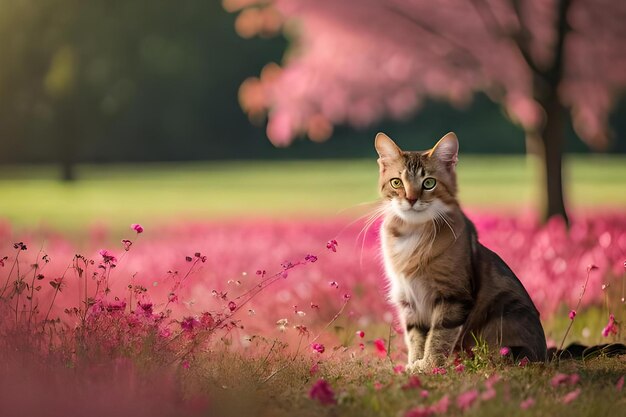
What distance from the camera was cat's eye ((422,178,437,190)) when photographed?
4965 millimetres

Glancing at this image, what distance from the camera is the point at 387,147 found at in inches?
200

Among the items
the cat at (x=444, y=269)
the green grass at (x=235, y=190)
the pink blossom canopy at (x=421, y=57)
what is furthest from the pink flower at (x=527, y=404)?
the green grass at (x=235, y=190)

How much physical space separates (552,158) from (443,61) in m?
2.02

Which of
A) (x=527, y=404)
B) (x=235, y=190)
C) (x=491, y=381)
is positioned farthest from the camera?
(x=235, y=190)

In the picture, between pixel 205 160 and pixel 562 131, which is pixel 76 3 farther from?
pixel 562 131

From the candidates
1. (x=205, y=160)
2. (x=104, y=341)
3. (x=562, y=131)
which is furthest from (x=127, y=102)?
(x=104, y=341)

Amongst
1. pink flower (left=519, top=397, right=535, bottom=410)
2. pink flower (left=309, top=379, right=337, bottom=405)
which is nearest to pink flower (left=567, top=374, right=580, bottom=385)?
pink flower (left=519, top=397, right=535, bottom=410)

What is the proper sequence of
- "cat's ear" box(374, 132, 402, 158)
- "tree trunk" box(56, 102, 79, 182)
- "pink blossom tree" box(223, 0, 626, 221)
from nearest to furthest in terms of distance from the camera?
"cat's ear" box(374, 132, 402, 158), "pink blossom tree" box(223, 0, 626, 221), "tree trunk" box(56, 102, 79, 182)

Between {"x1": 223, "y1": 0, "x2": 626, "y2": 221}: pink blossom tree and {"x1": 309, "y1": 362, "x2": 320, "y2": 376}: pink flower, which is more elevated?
{"x1": 223, "y1": 0, "x2": 626, "y2": 221}: pink blossom tree

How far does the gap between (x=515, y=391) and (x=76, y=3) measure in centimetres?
2390

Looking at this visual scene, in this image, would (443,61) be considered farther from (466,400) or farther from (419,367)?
(466,400)

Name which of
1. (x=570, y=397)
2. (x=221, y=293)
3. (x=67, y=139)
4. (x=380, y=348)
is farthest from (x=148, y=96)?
(x=570, y=397)

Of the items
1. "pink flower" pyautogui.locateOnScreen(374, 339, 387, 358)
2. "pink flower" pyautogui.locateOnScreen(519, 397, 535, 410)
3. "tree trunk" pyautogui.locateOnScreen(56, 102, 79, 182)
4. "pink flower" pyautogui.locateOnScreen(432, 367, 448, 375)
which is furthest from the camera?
"tree trunk" pyautogui.locateOnScreen(56, 102, 79, 182)

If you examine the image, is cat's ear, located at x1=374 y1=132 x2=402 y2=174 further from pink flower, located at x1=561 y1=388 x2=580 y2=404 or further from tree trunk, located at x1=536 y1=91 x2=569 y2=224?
tree trunk, located at x1=536 y1=91 x2=569 y2=224
